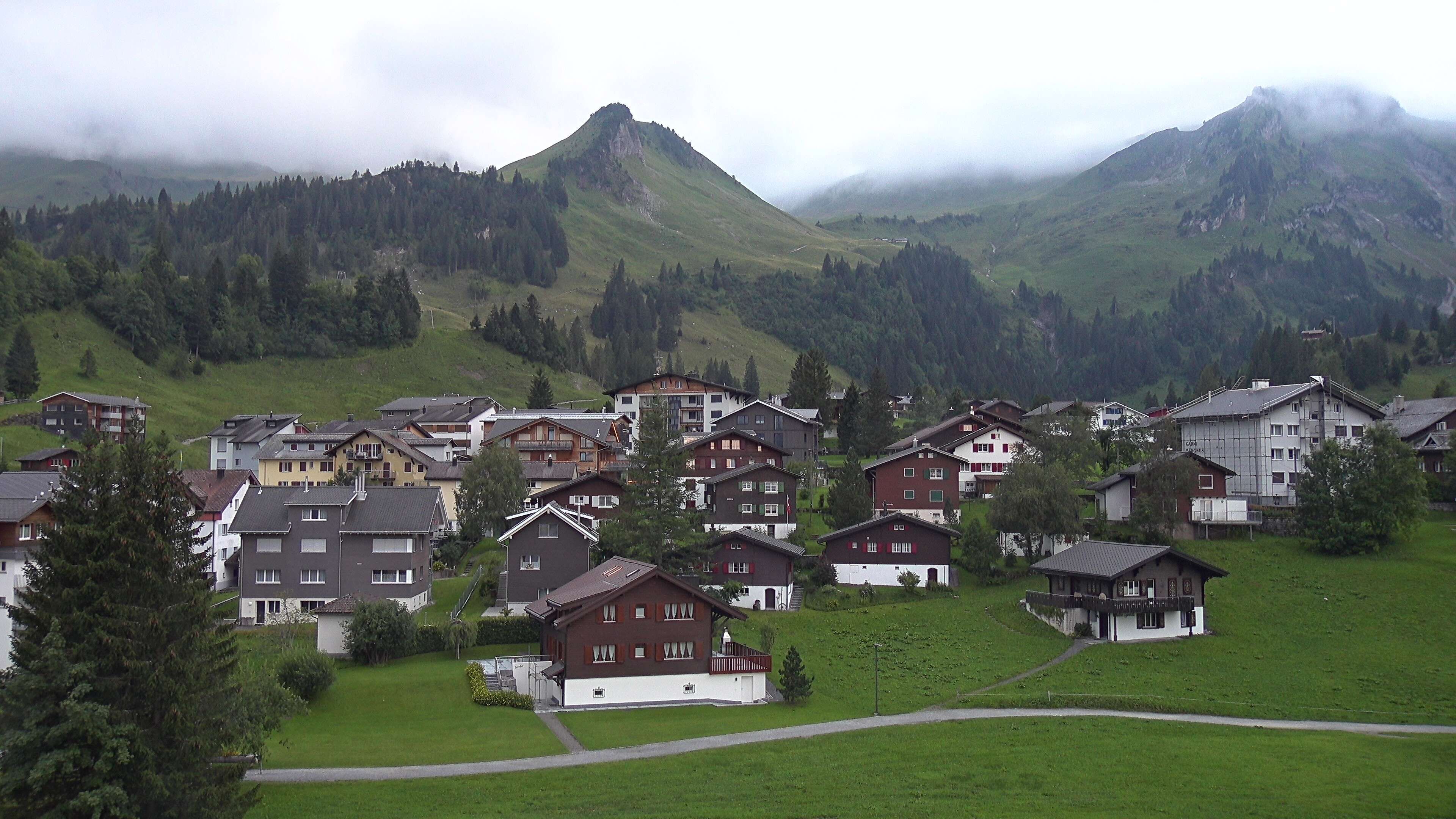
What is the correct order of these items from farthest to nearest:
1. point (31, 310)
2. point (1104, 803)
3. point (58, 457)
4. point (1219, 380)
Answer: point (1219, 380) → point (31, 310) → point (58, 457) → point (1104, 803)

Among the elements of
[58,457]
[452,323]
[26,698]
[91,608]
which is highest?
[452,323]

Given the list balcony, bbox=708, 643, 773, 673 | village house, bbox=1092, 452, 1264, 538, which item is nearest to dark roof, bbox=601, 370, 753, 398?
village house, bbox=1092, 452, 1264, 538

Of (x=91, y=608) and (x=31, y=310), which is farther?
(x=31, y=310)

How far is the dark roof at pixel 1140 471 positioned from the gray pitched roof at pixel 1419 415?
2028 centimetres

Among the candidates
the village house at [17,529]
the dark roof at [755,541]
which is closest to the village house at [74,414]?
the village house at [17,529]

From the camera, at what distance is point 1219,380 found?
180 meters

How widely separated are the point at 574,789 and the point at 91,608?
14.8 m

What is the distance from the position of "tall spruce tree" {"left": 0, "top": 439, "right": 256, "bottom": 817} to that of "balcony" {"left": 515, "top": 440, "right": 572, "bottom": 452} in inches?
2719

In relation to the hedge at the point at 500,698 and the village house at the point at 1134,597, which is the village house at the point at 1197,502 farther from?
the hedge at the point at 500,698

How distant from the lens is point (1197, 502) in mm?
72375

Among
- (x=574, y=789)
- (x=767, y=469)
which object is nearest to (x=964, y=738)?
(x=574, y=789)

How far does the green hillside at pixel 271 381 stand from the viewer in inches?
4803

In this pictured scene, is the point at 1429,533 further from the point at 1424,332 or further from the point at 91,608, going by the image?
the point at 1424,332

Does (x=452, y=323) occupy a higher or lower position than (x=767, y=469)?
higher
